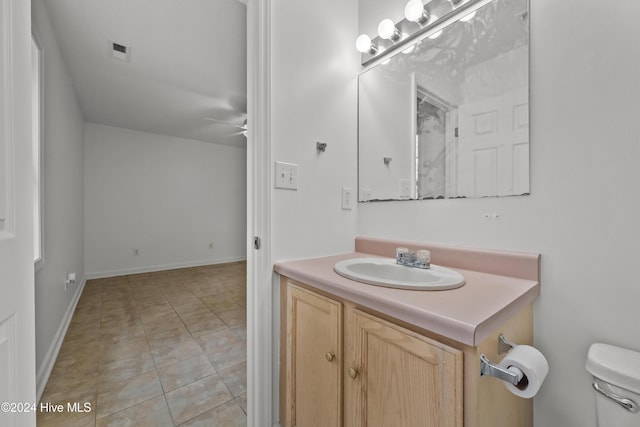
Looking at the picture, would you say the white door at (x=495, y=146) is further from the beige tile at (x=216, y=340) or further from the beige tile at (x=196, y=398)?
the beige tile at (x=216, y=340)

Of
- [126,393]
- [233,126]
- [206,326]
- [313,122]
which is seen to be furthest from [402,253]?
[233,126]

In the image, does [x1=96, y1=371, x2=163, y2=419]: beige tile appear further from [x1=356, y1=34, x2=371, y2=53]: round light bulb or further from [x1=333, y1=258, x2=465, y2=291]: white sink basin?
[x1=356, y1=34, x2=371, y2=53]: round light bulb

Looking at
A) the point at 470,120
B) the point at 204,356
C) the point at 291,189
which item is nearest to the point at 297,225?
the point at 291,189

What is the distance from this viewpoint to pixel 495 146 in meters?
1.00

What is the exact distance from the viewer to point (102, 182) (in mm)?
3928

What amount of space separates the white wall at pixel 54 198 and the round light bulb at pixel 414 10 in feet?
6.90

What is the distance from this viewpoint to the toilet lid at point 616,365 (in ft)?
2.06

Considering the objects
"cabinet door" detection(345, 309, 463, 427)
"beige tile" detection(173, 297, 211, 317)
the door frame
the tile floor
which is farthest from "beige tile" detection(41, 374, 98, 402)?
"cabinet door" detection(345, 309, 463, 427)

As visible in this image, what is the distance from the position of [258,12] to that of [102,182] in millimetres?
4201

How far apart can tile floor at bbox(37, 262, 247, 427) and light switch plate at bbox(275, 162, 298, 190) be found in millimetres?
1224

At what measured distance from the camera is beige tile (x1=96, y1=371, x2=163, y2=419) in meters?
1.37

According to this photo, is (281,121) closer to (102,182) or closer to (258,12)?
(258,12)

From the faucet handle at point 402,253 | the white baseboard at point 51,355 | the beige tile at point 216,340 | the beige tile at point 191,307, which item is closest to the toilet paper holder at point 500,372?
the faucet handle at point 402,253

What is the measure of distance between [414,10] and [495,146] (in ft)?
2.31
